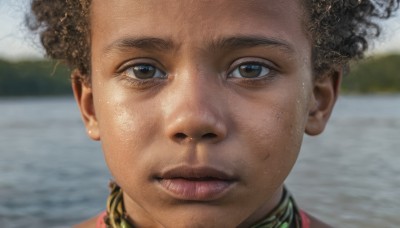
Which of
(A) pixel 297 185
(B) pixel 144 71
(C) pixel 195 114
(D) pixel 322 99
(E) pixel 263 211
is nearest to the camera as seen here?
(C) pixel 195 114

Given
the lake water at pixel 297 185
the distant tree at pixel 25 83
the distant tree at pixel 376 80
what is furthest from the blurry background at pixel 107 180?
the distant tree at pixel 376 80

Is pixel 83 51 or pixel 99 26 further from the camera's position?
pixel 83 51

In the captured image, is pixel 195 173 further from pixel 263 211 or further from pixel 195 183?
pixel 263 211

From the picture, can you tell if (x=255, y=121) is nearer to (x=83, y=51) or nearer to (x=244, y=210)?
(x=244, y=210)

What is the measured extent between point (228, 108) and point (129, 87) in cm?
39

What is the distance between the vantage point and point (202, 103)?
1.77m

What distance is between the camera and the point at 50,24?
119 inches

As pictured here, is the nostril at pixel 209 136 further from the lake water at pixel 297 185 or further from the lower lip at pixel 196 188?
the lake water at pixel 297 185

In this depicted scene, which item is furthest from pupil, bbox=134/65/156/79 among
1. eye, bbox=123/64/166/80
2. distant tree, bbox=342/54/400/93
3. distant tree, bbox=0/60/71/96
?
distant tree, bbox=342/54/400/93

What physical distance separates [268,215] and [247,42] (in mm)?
835

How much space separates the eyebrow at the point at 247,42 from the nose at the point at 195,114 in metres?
0.14

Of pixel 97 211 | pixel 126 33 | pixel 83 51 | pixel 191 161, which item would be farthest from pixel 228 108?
Result: pixel 97 211

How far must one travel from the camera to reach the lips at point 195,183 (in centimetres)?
177

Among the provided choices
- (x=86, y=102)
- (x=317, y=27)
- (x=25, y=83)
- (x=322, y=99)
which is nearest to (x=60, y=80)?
(x=25, y=83)
